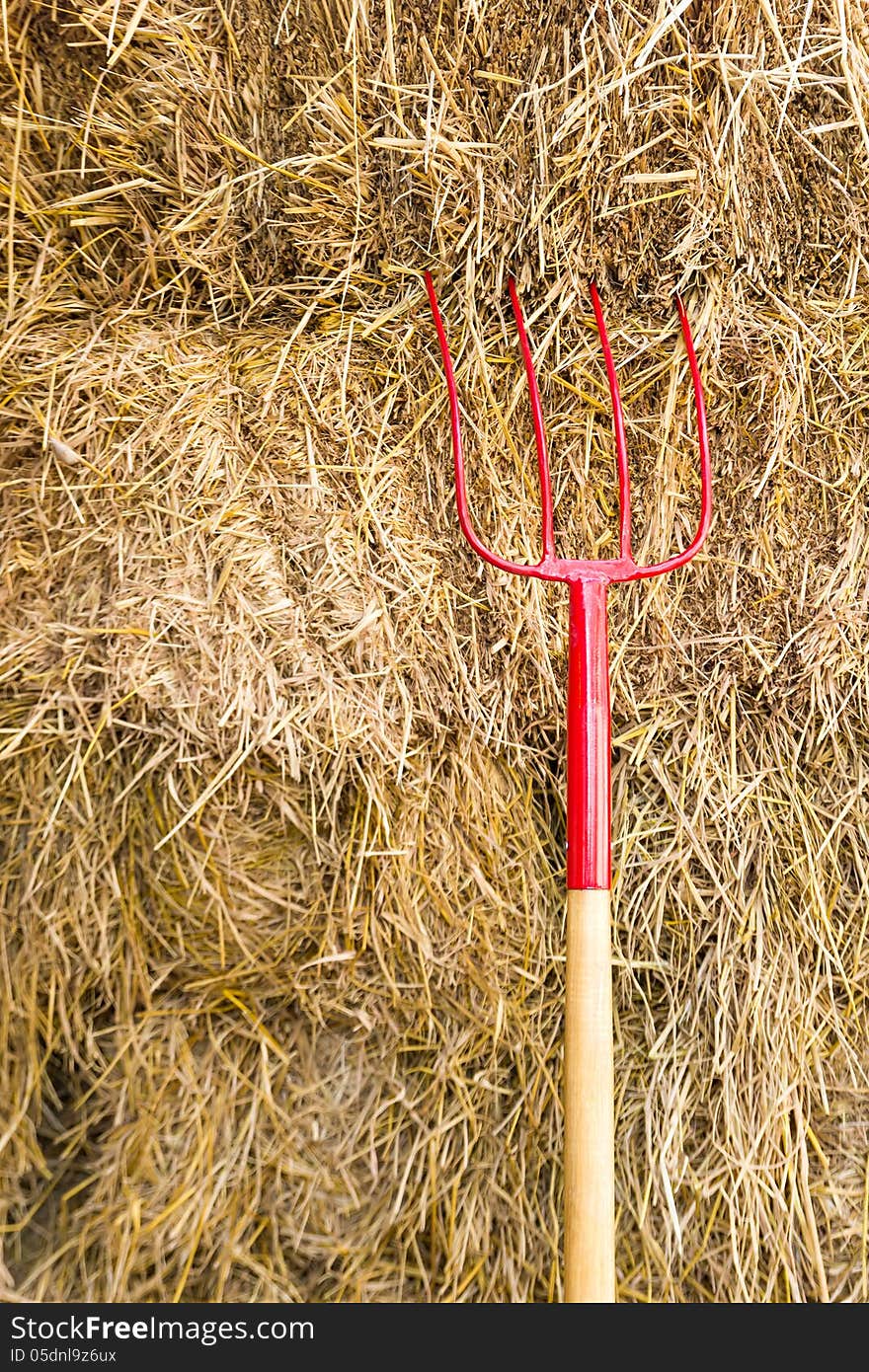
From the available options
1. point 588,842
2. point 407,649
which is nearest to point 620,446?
point 407,649

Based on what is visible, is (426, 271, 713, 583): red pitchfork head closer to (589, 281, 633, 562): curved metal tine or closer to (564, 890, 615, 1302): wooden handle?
(589, 281, 633, 562): curved metal tine

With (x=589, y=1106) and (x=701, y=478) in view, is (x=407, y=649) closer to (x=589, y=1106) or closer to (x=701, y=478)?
(x=701, y=478)

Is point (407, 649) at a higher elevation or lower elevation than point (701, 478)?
lower

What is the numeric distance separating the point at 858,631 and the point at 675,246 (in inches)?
17.9

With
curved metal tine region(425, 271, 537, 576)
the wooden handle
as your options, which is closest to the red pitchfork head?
curved metal tine region(425, 271, 537, 576)

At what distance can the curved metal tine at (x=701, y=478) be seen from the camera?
3.03ft

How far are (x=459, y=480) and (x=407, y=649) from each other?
0.18m

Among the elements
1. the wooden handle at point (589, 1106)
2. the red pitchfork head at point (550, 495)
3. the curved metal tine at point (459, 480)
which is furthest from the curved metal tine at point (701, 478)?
the wooden handle at point (589, 1106)

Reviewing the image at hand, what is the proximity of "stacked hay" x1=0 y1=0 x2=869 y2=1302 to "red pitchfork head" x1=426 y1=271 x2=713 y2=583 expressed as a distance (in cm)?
3

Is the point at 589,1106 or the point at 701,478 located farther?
the point at 701,478

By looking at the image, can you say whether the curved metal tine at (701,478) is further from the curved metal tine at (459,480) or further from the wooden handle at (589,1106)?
the wooden handle at (589,1106)

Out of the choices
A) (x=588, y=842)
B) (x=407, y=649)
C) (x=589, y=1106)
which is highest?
(x=407, y=649)

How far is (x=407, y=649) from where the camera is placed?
927 mm
